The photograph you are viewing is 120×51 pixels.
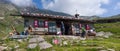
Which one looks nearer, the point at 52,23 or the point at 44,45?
the point at 44,45

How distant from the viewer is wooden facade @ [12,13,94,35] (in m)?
39.7

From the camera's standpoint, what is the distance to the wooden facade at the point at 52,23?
3972cm

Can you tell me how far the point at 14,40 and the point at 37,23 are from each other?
9021mm

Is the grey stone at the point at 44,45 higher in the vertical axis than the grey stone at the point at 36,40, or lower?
lower

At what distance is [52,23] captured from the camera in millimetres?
43250

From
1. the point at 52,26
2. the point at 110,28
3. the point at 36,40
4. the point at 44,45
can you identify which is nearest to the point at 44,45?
the point at 44,45

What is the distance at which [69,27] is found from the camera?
46.9 meters

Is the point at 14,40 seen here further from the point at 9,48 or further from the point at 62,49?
the point at 62,49

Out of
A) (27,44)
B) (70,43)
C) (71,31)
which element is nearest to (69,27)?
(71,31)

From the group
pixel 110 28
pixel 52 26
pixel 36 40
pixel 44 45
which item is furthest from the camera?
pixel 110 28

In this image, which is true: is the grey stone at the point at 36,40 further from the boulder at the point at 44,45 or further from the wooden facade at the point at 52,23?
the wooden facade at the point at 52,23

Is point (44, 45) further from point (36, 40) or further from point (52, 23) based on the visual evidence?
point (52, 23)

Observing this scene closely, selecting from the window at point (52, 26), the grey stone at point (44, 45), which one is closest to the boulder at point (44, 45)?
the grey stone at point (44, 45)

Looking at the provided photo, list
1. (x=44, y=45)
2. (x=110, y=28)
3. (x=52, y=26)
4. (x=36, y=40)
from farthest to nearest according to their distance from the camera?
(x=110, y=28) < (x=52, y=26) < (x=36, y=40) < (x=44, y=45)
